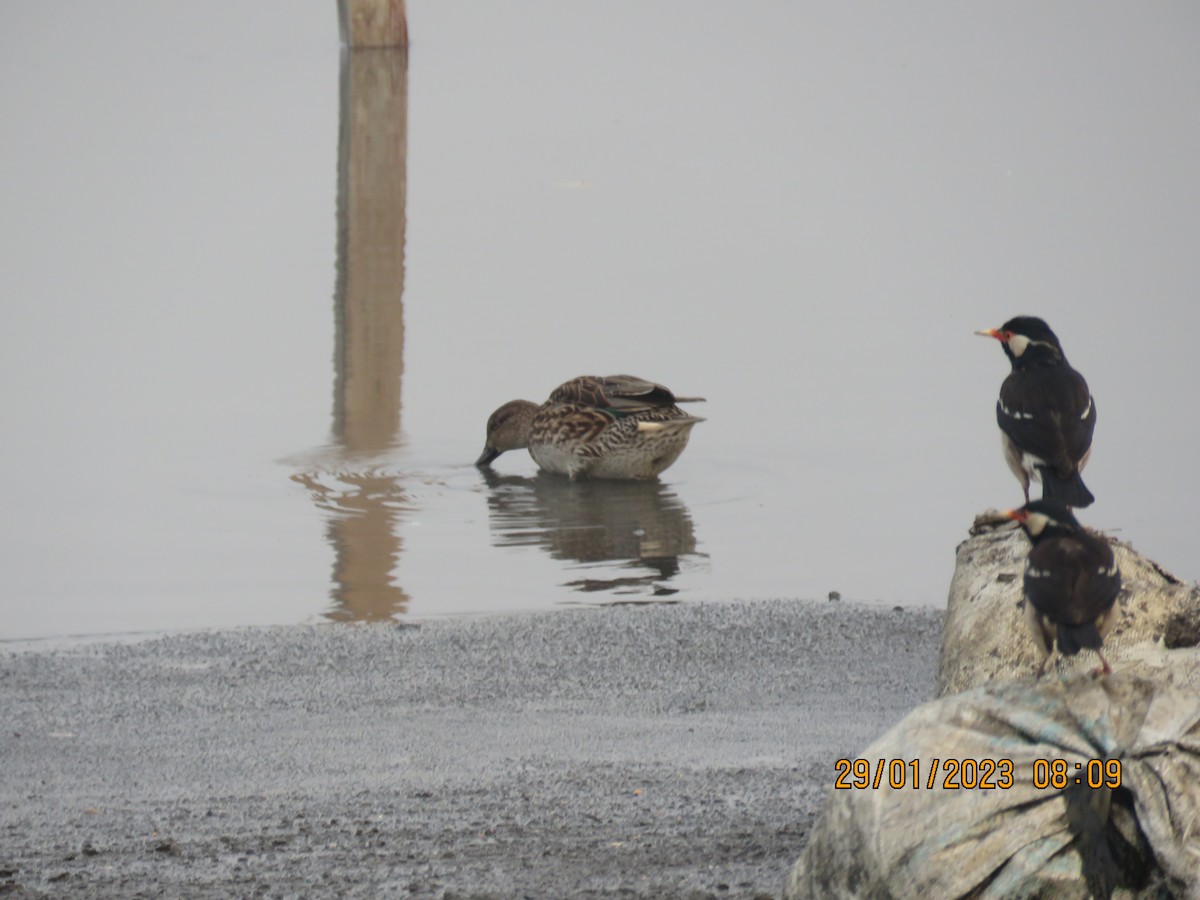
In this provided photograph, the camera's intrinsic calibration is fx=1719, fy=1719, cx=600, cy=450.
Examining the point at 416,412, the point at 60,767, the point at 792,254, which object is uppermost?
the point at 792,254

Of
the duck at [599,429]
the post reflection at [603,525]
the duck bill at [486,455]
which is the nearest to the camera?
the post reflection at [603,525]

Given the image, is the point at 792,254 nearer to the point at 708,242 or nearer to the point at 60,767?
the point at 708,242

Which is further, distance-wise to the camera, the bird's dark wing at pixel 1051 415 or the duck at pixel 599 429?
the duck at pixel 599 429

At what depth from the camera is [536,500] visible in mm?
9461

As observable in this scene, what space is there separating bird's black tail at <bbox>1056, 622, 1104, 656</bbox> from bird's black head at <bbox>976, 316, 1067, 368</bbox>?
1915mm

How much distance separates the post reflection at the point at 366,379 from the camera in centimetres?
795

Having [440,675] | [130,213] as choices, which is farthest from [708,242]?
[440,675]

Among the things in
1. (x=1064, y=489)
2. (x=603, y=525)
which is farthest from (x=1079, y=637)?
(x=603, y=525)

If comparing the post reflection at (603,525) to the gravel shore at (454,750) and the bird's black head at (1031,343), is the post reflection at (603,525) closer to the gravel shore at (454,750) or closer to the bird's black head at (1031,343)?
the gravel shore at (454,750)

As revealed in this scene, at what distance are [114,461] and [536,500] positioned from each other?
250 cm

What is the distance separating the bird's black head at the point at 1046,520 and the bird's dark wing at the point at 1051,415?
1.16 meters

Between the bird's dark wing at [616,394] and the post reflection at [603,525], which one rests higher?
the bird's dark wing at [616,394]
